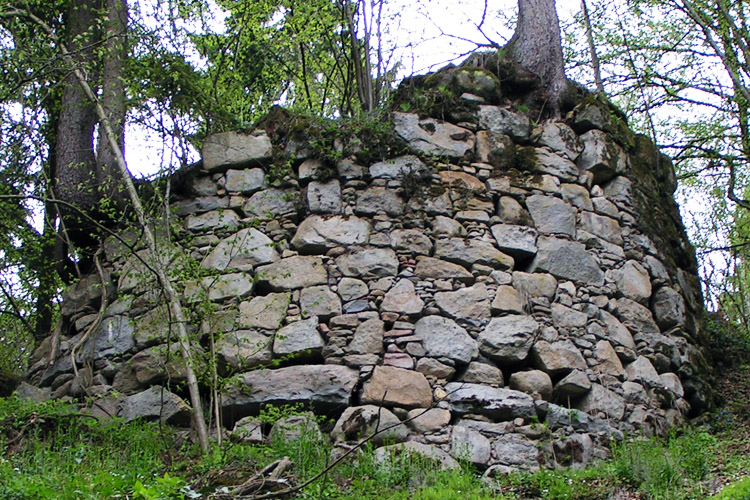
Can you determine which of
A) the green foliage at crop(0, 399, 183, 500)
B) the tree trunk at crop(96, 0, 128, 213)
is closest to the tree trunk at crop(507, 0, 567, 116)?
the tree trunk at crop(96, 0, 128, 213)

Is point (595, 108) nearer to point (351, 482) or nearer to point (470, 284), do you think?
point (470, 284)

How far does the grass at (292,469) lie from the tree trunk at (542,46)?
11.7 ft

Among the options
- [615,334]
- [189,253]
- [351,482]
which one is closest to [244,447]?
[351,482]

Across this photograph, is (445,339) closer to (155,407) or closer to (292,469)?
(292,469)

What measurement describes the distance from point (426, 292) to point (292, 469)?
1.86 m

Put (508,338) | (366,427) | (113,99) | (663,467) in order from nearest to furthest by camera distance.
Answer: (663,467) < (366,427) < (508,338) < (113,99)

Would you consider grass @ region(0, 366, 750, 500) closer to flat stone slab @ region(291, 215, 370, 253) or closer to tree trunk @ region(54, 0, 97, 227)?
Answer: flat stone slab @ region(291, 215, 370, 253)

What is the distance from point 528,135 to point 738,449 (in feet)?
10.5

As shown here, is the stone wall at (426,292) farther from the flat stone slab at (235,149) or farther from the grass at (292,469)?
the grass at (292,469)

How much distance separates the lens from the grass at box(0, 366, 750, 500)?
4.35 m

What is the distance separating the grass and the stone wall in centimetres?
32

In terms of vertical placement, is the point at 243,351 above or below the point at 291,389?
above

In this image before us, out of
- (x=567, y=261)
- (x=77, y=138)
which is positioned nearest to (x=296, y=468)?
(x=567, y=261)

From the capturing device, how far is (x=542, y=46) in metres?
7.86
